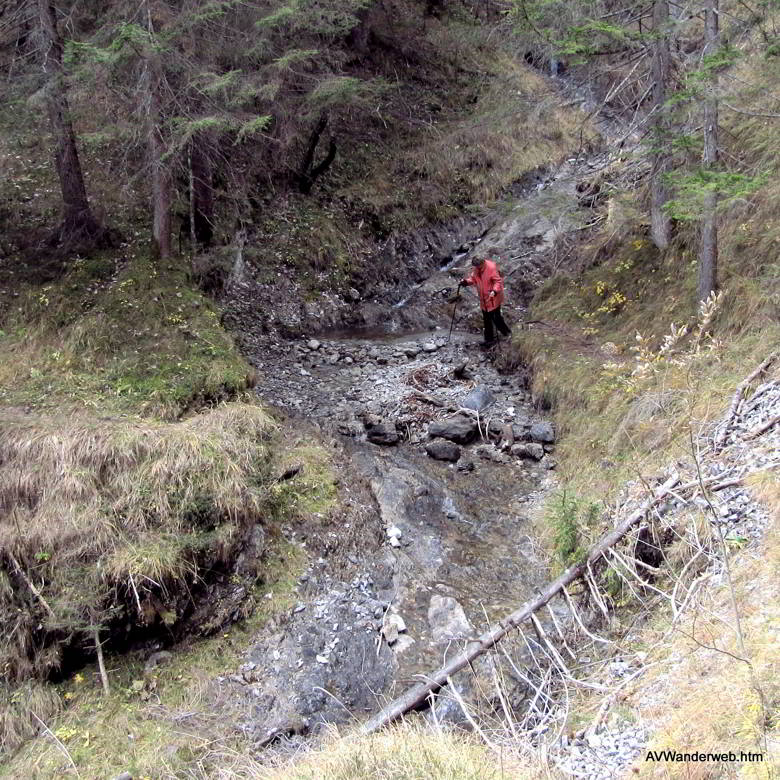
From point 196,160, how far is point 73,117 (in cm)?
302

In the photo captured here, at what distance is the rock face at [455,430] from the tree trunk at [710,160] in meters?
3.86

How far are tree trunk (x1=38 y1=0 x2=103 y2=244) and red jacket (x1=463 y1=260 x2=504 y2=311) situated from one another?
6745 mm

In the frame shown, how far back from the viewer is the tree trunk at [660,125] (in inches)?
396

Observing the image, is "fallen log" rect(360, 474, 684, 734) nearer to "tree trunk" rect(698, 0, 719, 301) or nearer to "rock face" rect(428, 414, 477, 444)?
"tree trunk" rect(698, 0, 719, 301)

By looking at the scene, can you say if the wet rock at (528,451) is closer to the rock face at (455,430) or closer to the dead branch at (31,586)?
the rock face at (455,430)

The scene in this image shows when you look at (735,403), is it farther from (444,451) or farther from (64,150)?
(64,150)

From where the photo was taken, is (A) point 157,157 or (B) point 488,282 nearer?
(A) point 157,157

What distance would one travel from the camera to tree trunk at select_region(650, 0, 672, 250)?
10.1m

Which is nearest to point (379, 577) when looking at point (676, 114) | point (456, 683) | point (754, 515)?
point (456, 683)

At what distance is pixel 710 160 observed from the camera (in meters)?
9.30

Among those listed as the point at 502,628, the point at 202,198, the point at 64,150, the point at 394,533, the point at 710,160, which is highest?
the point at 64,150

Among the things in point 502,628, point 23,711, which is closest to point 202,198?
A: point 23,711

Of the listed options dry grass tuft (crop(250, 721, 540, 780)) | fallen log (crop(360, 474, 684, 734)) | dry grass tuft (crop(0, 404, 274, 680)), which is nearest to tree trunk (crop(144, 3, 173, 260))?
dry grass tuft (crop(0, 404, 274, 680))

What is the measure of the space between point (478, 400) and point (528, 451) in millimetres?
1482
